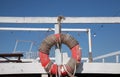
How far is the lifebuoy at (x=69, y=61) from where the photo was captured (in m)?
5.93

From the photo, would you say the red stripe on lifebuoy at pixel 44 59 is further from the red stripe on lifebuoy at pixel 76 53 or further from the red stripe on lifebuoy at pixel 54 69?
the red stripe on lifebuoy at pixel 76 53

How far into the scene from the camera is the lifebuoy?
5.93 metres

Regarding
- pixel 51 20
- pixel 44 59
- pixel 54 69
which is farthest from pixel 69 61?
pixel 51 20

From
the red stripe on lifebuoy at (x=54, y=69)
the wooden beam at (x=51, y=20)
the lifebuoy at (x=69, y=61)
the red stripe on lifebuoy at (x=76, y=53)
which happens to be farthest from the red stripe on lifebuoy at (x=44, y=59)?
the wooden beam at (x=51, y=20)

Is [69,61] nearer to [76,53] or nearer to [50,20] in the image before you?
[76,53]

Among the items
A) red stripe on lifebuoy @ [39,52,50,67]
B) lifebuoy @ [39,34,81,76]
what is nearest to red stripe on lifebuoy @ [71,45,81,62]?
lifebuoy @ [39,34,81,76]

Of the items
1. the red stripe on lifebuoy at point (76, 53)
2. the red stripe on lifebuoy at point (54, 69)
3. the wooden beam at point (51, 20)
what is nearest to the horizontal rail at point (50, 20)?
the wooden beam at point (51, 20)

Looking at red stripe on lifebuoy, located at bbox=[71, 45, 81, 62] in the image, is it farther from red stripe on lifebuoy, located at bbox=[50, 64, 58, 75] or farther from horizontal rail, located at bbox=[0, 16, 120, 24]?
horizontal rail, located at bbox=[0, 16, 120, 24]

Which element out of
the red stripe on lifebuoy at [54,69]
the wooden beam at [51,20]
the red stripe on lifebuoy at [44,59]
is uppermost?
the wooden beam at [51,20]

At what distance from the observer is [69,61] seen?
598 cm

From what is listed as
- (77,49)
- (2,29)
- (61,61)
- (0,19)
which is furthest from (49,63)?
(2,29)

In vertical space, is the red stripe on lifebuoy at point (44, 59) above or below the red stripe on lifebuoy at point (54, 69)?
above

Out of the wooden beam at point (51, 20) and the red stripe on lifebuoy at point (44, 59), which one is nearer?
the red stripe on lifebuoy at point (44, 59)

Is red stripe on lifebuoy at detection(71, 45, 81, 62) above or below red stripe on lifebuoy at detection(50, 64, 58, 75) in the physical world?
above
